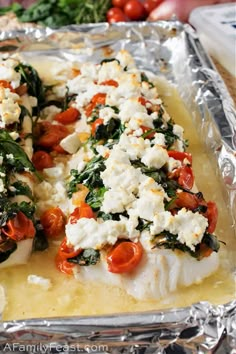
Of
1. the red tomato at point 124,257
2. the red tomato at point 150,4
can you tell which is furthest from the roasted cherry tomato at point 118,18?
the red tomato at point 124,257

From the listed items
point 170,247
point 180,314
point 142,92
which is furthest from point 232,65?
point 180,314

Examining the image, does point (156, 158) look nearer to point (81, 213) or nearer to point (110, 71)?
point (81, 213)

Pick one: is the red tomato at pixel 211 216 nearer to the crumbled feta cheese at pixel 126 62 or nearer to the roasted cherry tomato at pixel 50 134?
the roasted cherry tomato at pixel 50 134


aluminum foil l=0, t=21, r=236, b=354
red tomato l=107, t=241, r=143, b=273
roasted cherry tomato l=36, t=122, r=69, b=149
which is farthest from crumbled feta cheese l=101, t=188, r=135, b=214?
roasted cherry tomato l=36, t=122, r=69, b=149

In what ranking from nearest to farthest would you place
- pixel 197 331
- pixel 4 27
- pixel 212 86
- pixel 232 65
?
pixel 197 331
pixel 212 86
pixel 232 65
pixel 4 27

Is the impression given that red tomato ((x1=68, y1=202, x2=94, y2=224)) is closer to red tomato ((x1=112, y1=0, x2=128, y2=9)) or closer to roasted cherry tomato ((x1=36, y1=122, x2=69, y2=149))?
roasted cherry tomato ((x1=36, y1=122, x2=69, y2=149))

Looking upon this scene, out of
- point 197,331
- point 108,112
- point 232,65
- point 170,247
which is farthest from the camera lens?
point 232,65

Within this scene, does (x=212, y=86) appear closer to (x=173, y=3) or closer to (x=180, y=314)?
(x=173, y=3)
